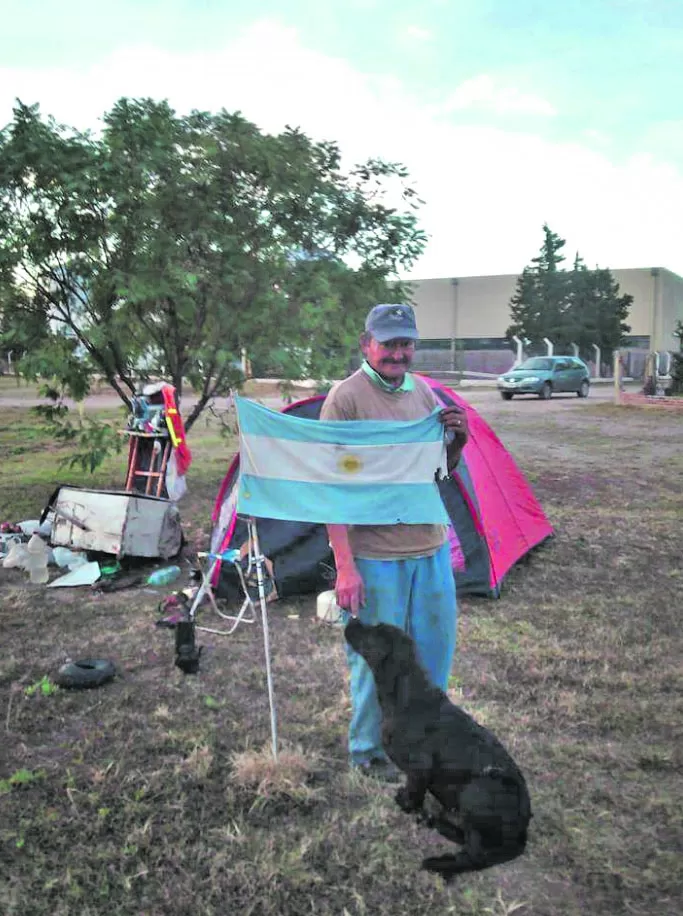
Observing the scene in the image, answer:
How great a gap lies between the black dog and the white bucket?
2.26 m

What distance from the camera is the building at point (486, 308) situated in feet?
141

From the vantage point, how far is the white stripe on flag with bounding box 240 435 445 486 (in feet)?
9.91

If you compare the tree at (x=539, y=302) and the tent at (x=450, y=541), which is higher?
the tree at (x=539, y=302)

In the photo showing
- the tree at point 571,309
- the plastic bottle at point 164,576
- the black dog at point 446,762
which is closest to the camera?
the black dog at point 446,762

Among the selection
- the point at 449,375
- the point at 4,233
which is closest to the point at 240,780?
the point at 4,233

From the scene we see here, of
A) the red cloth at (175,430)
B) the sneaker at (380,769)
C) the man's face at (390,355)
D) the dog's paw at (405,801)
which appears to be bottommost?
the sneaker at (380,769)

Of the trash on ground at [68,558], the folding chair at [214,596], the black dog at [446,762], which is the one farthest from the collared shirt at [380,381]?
the trash on ground at [68,558]

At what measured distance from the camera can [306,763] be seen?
3166mm

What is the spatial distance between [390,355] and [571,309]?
38669mm

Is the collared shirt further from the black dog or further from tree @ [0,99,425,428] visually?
tree @ [0,99,425,428]

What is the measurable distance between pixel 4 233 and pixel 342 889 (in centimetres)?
681

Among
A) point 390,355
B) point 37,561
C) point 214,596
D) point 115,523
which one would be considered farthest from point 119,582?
point 390,355

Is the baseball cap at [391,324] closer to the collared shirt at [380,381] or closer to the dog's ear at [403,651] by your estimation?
the collared shirt at [380,381]

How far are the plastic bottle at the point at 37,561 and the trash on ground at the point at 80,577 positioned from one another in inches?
3.8
